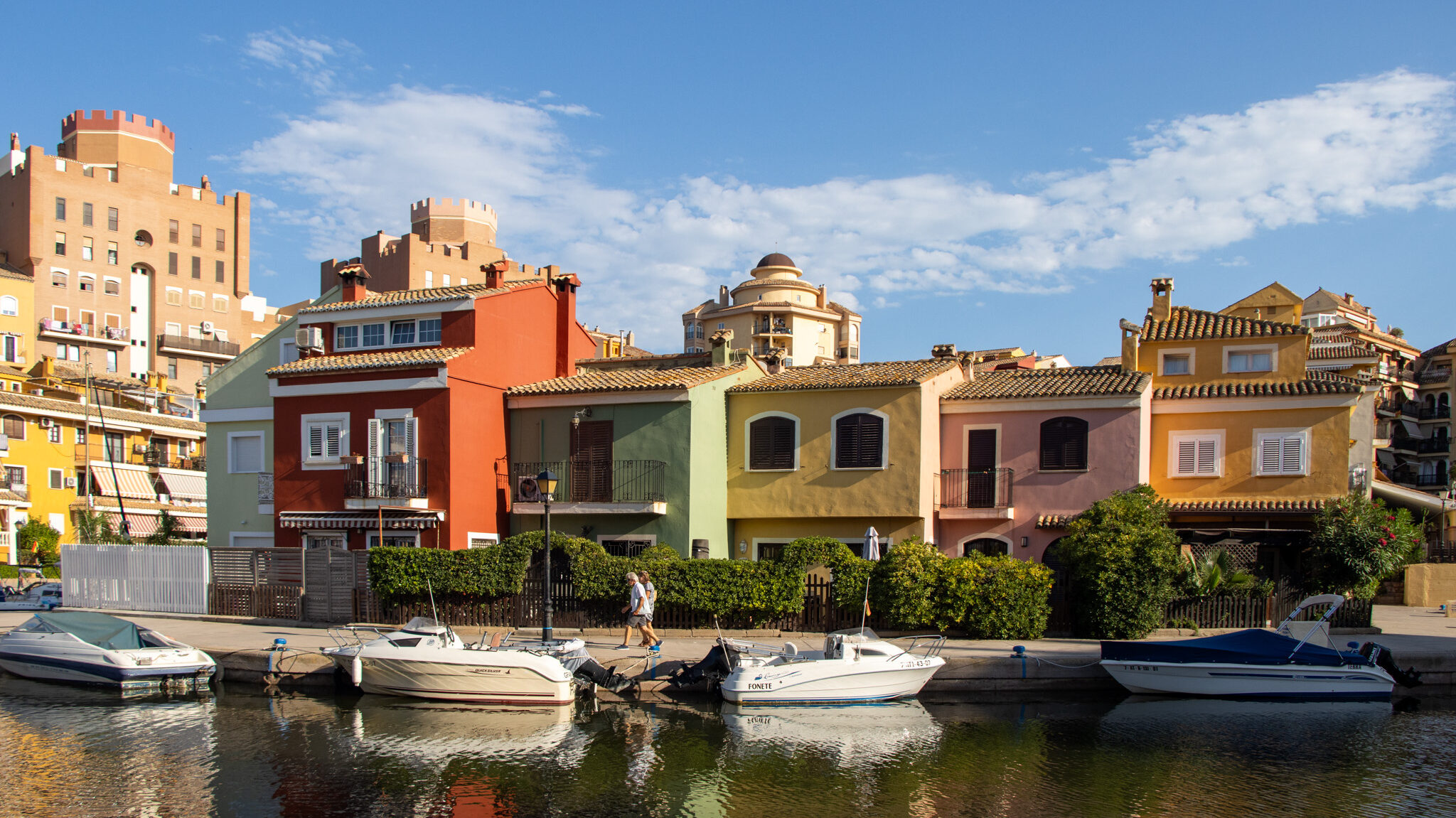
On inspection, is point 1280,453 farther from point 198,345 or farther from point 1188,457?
point 198,345

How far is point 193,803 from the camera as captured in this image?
1285 centimetres

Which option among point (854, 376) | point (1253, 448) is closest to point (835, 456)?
point (854, 376)

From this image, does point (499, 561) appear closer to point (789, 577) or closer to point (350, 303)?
point (789, 577)

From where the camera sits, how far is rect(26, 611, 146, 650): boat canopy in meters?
20.4

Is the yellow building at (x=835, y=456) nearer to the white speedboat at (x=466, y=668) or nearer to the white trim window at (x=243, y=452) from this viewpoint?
the white speedboat at (x=466, y=668)

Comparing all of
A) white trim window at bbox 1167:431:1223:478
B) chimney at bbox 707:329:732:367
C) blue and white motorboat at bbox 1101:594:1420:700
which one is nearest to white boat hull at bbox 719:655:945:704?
blue and white motorboat at bbox 1101:594:1420:700

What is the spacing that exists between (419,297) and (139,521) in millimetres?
30182

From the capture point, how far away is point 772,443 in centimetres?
2912

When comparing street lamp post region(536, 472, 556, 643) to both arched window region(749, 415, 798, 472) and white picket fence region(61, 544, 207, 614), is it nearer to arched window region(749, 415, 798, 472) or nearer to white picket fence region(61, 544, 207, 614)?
arched window region(749, 415, 798, 472)

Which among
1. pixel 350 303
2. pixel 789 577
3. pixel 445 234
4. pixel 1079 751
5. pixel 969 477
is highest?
pixel 445 234

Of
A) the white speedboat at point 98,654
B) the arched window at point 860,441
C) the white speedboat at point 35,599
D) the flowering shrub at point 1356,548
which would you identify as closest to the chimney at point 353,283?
the white speedboat at point 35,599

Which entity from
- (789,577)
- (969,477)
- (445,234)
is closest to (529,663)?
(789,577)

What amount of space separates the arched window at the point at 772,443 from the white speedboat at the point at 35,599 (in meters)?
18.4

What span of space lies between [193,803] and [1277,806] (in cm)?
1280
